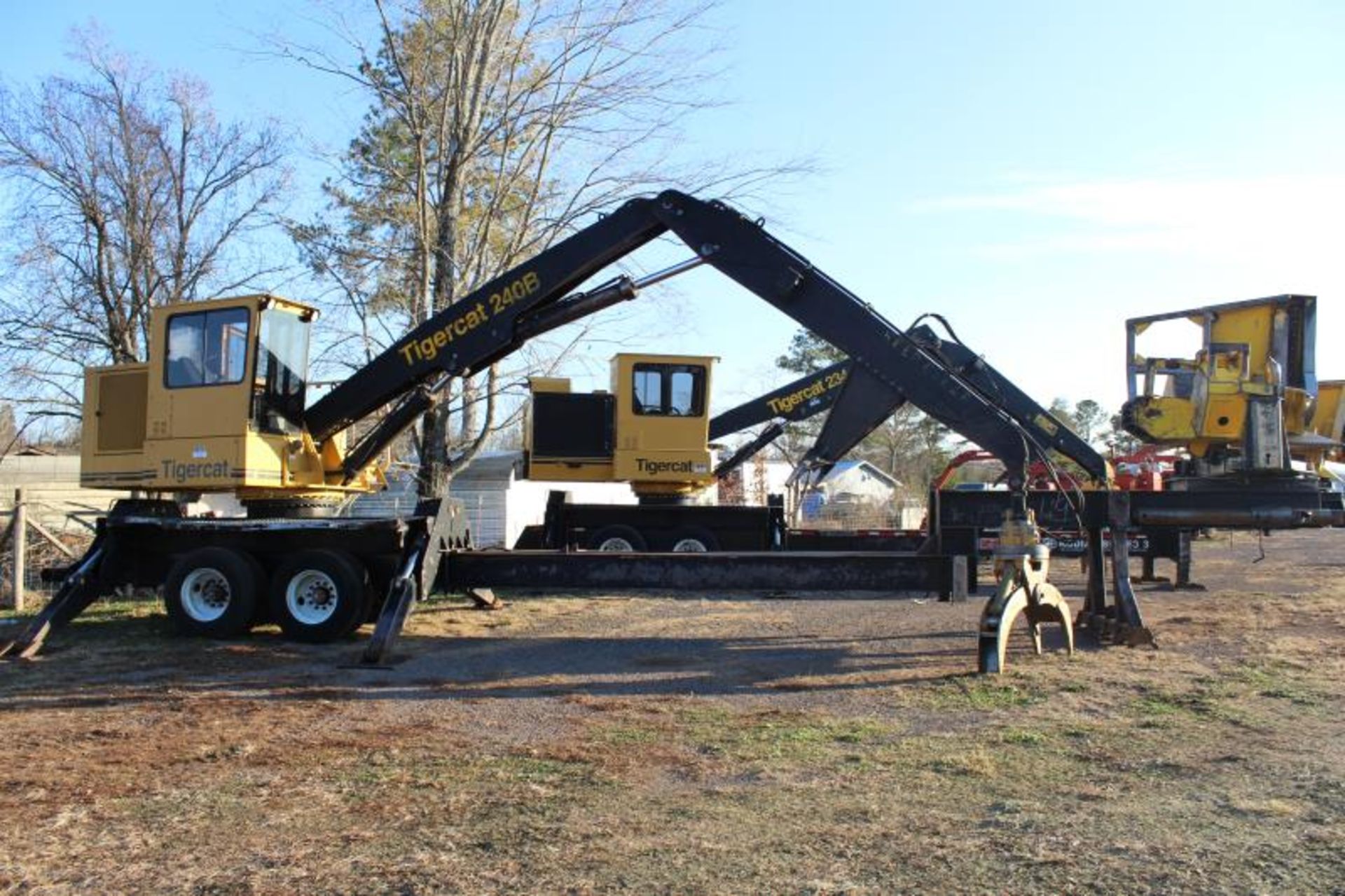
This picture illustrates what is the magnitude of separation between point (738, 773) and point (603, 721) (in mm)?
1716

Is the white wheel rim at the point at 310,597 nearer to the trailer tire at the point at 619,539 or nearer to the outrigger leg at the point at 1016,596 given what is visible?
the outrigger leg at the point at 1016,596

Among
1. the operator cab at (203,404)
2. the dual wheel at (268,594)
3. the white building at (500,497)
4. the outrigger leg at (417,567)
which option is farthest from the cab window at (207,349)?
the white building at (500,497)

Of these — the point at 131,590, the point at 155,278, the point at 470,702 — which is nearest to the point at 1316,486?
the point at 470,702

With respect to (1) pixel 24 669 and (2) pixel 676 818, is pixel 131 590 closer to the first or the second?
(1) pixel 24 669

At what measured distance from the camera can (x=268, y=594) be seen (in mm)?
11648

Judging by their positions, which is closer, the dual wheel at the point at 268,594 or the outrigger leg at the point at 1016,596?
the outrigger leg at the point at 1016,596

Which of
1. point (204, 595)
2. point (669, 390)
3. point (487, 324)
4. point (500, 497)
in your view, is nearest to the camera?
point (204, 595)

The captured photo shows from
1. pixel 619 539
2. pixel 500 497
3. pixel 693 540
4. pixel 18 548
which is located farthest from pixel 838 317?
pixel 500 497

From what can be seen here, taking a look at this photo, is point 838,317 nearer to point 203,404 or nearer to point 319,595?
point 319,595

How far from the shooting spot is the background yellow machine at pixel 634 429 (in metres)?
19.2

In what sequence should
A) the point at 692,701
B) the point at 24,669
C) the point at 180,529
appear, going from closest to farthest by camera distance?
the point at 692,701, the point at 24,669, the point at 180,529

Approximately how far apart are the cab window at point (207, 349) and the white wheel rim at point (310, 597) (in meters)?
2.18

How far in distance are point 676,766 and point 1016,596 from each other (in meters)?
4.22

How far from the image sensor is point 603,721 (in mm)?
7805
